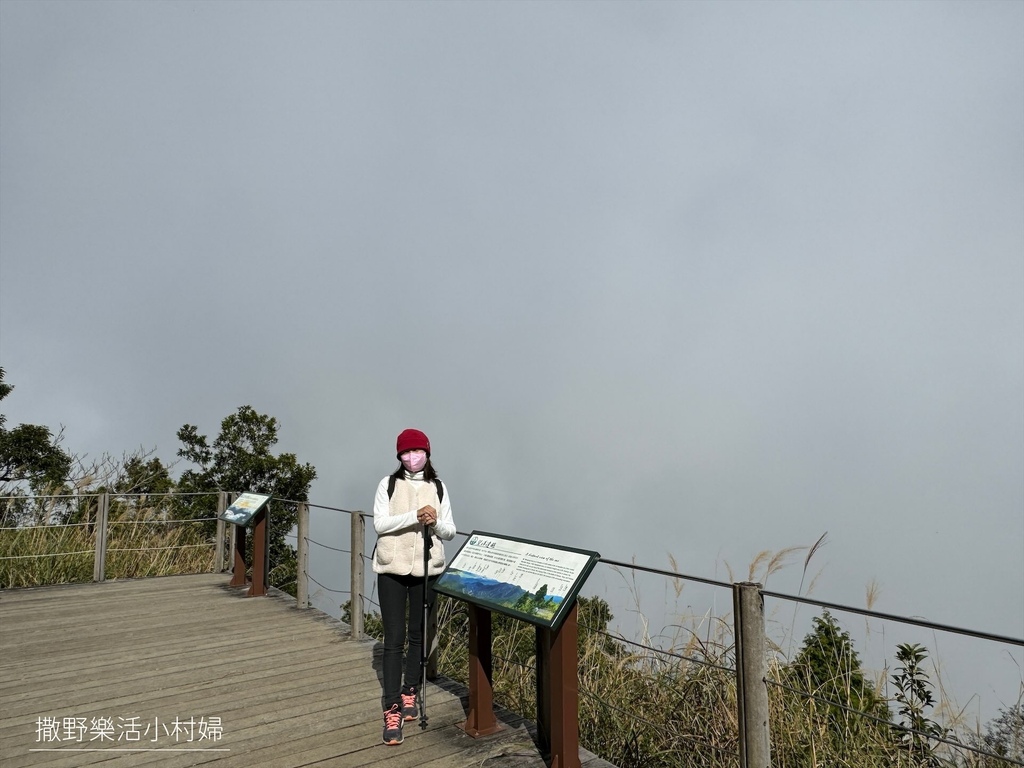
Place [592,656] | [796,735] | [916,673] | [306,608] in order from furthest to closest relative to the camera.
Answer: [306,608], [592,656], [916,673], [796,735]

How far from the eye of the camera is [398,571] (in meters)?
3.57

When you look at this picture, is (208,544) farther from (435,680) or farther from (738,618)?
(738,618)

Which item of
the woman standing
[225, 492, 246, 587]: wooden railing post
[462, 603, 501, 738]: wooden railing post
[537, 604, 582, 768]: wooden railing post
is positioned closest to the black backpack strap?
the woman standing

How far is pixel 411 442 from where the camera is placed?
→ 11.9 feet

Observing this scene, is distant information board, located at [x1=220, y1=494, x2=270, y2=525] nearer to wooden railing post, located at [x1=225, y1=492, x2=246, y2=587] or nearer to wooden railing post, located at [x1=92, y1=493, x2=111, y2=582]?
wooden railing post, located at [x1=225, y1=492, x2=246, y2=587]

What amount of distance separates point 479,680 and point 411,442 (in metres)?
1.25

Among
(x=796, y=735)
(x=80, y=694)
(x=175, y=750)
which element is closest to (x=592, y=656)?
(x=796, y=735)

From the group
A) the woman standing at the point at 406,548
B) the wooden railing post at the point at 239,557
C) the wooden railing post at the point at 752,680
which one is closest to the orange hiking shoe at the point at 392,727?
the woman standing at the point at 406,548

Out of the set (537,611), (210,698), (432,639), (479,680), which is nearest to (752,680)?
→ (537,611)

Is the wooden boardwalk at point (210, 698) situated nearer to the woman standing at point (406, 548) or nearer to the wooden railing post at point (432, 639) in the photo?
the wooden railing post at point (432, 639)

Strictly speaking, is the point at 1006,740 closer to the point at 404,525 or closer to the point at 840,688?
the point at 840,688

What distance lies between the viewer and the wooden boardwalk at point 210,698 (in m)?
3.36

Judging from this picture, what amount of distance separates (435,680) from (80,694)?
221cm

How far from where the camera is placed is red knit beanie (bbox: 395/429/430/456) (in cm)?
362
